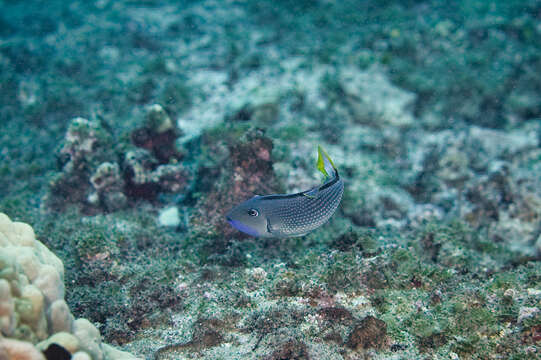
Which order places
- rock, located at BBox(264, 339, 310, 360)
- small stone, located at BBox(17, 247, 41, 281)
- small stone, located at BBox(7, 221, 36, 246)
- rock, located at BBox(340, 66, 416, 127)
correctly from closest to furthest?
small stone, located at BBox(17, 247, 41, 281), small stone, located at BBox(7, 221, 36, 246), rock, located at BBox(264, 339, 310, 360), rock, located at BBox(340, 66, 416, 127)

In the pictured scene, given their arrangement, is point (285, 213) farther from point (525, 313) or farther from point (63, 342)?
point (525, 313)

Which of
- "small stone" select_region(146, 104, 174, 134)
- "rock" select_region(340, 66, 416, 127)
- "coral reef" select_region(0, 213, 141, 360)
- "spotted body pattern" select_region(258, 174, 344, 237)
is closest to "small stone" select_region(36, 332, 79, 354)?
"coral reef" select_region(0, 213, 141, 360)

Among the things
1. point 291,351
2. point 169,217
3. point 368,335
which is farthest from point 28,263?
point 169,217

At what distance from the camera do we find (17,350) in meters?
1.89

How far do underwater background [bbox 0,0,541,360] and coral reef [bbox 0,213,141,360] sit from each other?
0.04ft

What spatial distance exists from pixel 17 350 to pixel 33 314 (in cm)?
26

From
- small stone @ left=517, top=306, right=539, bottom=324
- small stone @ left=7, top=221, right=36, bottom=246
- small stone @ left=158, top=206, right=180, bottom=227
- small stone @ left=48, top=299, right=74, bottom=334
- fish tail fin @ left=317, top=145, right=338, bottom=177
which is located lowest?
small stone @ left=158, top=206, right=180, bottom=227

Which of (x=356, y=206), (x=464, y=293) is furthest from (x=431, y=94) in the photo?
(x=464, y=293)

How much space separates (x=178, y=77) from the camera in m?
9.64

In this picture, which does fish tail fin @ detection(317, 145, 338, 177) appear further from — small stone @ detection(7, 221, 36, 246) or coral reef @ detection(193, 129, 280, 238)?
small stone @ detection(7, 221, 36, 246)

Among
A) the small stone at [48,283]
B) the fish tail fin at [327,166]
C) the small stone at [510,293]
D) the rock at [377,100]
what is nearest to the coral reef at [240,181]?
the fish tail fin at [327,166]

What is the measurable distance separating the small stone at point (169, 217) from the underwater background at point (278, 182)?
0.09 meters

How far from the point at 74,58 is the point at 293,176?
371 inches

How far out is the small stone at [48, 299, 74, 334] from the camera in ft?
7.16
